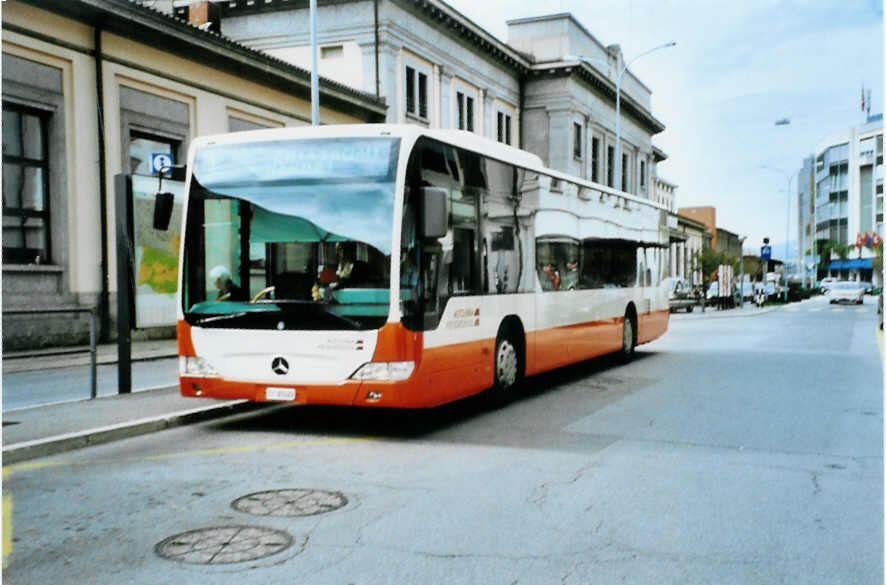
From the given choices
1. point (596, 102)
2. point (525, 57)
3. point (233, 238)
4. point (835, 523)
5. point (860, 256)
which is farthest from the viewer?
point (860, 256)

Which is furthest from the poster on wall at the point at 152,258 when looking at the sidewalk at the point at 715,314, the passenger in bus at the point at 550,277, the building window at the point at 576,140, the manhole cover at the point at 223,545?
the building window at the point at 576,140

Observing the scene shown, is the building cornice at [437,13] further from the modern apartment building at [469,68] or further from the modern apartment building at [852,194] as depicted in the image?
the modern apartment building at [852,194]

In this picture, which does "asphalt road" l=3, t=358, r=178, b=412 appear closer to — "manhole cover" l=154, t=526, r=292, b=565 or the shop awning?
"manhole cover" l=154, t=526, r=292, b=565

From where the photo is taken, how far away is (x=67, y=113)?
19.5 m

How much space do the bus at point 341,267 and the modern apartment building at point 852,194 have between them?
116 meters

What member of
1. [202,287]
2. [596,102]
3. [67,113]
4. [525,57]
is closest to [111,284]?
[67,113]

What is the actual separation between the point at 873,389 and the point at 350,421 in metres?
7.57

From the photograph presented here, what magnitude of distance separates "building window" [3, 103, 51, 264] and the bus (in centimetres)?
1124

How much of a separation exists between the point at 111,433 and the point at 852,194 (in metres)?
132

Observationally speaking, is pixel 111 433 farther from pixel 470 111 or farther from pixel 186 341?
pixel 470 111

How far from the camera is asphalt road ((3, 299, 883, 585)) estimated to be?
470 centimetres

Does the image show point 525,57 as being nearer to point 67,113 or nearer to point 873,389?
point 67,113

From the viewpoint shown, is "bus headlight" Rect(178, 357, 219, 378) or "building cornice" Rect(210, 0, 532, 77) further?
"building cornice" Rect(210, 0, 532, 77)

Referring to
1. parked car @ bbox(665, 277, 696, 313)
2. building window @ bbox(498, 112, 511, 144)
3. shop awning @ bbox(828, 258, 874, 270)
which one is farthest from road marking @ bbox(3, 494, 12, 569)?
shop awning @ bbox(828, 258, 874, 270)
